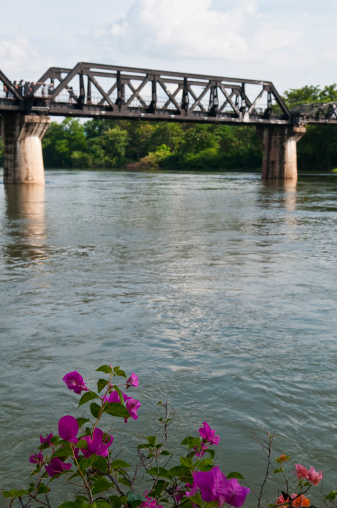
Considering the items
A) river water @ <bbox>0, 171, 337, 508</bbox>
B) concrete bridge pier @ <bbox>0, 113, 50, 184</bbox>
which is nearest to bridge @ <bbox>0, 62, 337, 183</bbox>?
concrete bridge pier @ <bbox>0, 113, 50, 184</bbox>

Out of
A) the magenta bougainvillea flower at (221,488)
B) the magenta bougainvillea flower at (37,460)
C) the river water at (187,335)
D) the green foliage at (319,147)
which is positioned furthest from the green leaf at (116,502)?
the green foliage at (319,147)

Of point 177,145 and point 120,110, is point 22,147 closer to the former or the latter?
point 120,110

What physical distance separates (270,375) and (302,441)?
135cm

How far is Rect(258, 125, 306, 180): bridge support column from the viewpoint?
64938 millimetres

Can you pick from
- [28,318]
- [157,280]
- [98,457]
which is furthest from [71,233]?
[98,457]

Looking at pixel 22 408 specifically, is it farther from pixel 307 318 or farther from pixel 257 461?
pixel 307 318

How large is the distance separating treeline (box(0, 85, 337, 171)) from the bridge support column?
2314cm

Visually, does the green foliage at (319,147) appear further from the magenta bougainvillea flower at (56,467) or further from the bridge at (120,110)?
the magenta bougainvillea flower at (56,467)

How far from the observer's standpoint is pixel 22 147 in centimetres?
4797

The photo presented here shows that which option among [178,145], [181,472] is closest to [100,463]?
[181,472]

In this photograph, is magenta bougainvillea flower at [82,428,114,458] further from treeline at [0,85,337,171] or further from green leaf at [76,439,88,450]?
treeline at [0,85,337,171]

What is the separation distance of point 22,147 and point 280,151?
2909cm

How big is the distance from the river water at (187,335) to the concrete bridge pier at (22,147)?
3319 cm

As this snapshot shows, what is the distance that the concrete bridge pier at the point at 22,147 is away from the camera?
47562 mm
